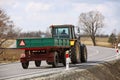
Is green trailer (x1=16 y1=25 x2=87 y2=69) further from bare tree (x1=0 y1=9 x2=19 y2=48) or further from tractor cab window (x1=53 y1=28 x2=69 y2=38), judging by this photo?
bare tree (x1=0 y1=9 x2=19 y2=48)

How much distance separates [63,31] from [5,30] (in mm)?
36848

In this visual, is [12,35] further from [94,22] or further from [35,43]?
[94,22]

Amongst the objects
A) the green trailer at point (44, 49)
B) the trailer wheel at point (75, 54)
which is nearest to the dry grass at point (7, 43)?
the trailer wheel at point (75, 54)

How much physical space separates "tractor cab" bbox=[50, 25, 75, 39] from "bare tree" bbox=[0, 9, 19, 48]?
33.9m

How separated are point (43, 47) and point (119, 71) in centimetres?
1101

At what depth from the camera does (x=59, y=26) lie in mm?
29469

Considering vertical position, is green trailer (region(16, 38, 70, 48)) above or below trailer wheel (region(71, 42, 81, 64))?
above

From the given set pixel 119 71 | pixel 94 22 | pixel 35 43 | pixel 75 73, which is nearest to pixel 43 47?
pixel 35 43

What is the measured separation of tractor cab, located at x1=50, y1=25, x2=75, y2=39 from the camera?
29.0 metres

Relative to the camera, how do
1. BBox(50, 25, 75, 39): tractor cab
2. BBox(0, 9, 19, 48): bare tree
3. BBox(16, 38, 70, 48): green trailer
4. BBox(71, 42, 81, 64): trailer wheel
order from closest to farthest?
BBox(16, 38, 70, 48): green trailer
BBox(71, 42, 81, 64): trailer wheel
BBox(50, 25, 75, 39): tractor cab
BBox(0, 9, 19, 48): bare tree

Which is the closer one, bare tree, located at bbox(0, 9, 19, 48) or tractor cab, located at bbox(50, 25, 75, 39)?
tractor cab, located at bbox(50, 25, 75, 39)

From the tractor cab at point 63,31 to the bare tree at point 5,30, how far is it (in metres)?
33.9

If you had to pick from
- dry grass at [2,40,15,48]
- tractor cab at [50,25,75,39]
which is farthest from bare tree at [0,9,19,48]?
tractor cab at [50,25,75,39]

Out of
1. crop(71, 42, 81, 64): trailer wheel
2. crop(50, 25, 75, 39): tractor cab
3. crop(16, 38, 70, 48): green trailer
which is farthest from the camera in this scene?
crop(50, 25, 75, 39): tractor cab
